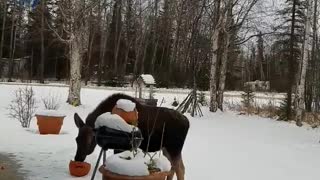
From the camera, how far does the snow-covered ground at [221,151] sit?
7.82m

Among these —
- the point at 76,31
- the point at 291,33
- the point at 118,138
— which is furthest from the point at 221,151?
the point at 291,33

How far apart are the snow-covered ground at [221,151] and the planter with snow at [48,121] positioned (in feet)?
0.91

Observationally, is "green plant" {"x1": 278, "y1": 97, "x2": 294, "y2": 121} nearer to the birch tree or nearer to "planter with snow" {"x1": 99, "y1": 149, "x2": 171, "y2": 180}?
the birch tree

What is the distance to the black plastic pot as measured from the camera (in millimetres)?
4728

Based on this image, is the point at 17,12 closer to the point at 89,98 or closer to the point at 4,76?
the point at 4,76

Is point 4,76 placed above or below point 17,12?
below

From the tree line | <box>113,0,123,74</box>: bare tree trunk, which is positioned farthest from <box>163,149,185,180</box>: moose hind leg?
<box>113,0,123,74</box>: bare tree trunk

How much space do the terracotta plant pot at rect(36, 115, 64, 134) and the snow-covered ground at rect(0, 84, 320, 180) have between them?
0.90 feet

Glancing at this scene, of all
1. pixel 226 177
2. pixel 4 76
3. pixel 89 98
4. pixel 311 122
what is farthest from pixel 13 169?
pixel 4 76

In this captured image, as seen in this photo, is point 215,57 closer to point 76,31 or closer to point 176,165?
point 76,31

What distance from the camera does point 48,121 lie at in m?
10.7

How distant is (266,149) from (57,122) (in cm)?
506

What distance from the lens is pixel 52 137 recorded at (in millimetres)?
10414

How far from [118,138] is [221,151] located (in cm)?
618
